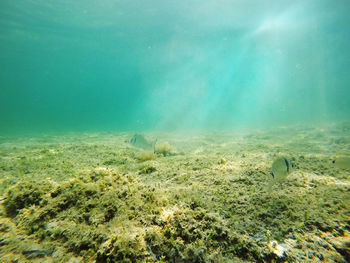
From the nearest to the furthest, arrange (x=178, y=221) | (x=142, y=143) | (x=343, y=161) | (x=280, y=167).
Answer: (x=178, y=221)
(x=280, y=167)
(x=343, y=161)
(x=142, y=143)

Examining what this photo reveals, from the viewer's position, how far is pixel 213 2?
21734 millimetres

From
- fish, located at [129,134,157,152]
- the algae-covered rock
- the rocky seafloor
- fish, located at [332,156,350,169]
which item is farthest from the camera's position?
fish, located at [129,134,157,152]

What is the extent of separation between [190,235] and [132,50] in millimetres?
44808

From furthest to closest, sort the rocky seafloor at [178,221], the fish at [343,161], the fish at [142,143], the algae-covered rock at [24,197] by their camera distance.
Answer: the fish at [142,143] → the fish at [343,161] → the algae-covered rock at [24,197] → the rocky seafloor at [178,221]

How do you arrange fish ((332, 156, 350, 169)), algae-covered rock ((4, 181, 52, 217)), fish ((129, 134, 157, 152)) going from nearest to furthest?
1. algae-covered rock ((4, 181, 52, 217))
2. fish ((332, 156, 350, 169))
3. fish ((129, 134, 157, 152))

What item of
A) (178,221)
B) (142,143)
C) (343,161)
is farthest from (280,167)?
→ (142,143)

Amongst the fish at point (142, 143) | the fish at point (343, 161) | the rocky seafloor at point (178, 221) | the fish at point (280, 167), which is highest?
the fish at point (142, 143)

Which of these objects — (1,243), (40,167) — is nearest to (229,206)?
(1,243)

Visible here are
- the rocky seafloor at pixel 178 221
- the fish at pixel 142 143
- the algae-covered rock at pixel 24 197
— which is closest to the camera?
the rocky seafloor at pixel 178 221

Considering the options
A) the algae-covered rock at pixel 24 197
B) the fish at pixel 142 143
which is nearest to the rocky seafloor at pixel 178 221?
the algae-covered rock at pixel 24 197

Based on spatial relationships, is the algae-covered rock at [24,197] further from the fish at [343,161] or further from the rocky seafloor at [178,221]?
the fish at [343,161]

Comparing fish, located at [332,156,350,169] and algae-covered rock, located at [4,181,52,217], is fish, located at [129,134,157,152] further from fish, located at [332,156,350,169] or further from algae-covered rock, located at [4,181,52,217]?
fish, located at [332,156,350,169]

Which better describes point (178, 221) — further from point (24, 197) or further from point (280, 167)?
point (24, 197)

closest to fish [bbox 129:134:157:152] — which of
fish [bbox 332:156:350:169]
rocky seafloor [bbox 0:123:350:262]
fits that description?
rocky seafloor [bbox 0:123:350:262]
